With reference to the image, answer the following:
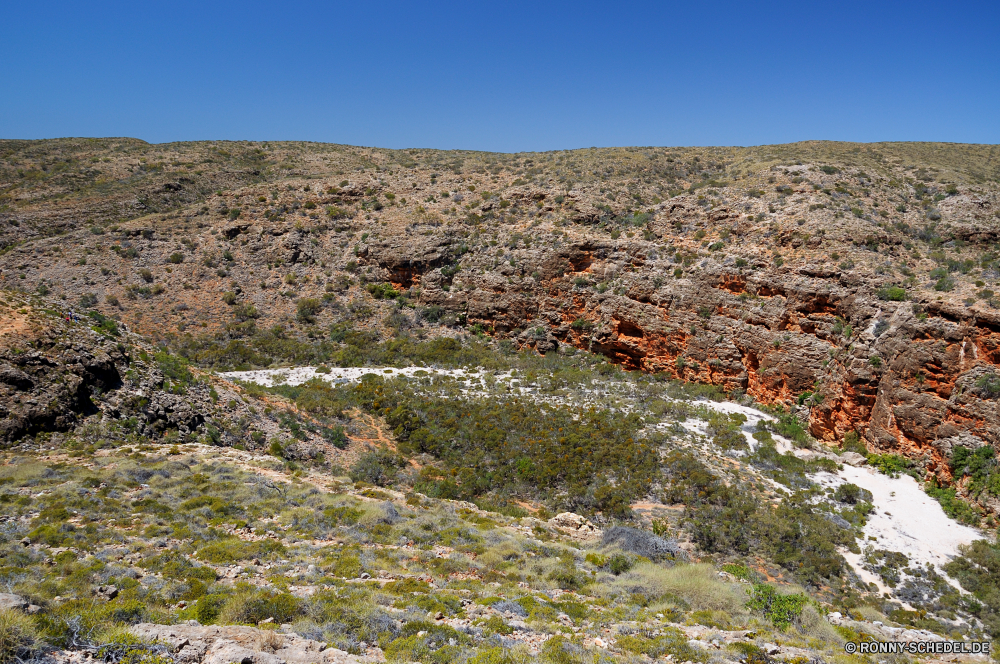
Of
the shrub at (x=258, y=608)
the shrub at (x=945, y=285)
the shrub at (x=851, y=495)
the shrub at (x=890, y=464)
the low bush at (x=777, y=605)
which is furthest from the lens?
the shrub at (x=945, y=285)

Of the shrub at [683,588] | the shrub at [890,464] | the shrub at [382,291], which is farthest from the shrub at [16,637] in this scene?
the shrub at [382,291]

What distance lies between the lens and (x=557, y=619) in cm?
729

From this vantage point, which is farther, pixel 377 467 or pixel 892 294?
pixel 892 294

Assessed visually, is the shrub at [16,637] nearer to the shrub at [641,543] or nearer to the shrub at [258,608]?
the shrub at [258,608]

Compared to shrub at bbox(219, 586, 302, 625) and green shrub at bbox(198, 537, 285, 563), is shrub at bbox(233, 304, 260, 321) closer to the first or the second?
green shrub at bbox(198, 537, 285, 563)

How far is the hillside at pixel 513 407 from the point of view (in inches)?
291

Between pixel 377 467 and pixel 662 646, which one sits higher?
pixel 662 646

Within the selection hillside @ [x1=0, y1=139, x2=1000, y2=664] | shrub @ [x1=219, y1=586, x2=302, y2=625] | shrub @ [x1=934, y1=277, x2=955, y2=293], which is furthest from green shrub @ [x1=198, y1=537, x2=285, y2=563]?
shrub @ [x1=934, y1=277, x2=955, y2=293]

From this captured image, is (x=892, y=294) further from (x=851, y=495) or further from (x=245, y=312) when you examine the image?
(x=245, y=312)

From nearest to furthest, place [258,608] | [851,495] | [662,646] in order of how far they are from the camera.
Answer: [258,608] → [662,646] → [851,495]

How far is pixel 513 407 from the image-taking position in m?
19.3

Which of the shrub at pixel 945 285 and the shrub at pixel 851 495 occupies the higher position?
the shrub at pixel 945 285

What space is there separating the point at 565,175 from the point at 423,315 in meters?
14.9

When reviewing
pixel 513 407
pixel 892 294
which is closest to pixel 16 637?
pixel 513 407
